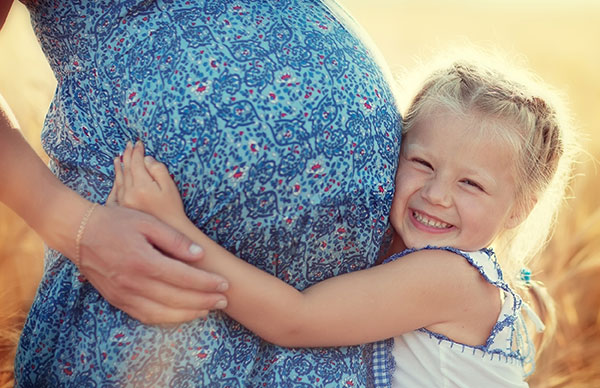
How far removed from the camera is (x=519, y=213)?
7.74ft

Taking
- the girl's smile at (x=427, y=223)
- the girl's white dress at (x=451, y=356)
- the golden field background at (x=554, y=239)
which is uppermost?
the girl's smile at (x=427, y=223)

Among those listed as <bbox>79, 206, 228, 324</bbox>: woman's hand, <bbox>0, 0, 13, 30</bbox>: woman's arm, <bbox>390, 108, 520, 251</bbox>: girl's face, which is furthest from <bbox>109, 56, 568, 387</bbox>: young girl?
<bbox>0, 0, 13, 30</bbox>: woman's arm

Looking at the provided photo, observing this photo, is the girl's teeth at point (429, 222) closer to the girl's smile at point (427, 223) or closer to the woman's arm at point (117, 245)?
the girl's smile at point (427, 223)

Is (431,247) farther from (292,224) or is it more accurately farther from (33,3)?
(33,3)

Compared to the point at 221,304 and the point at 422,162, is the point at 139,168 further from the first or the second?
the point at 422,162

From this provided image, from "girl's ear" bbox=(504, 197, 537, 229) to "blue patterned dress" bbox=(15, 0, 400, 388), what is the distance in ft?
1.88

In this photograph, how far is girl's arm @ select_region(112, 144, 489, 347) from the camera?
1.81 meters

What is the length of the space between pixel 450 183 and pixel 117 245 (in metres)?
1.04

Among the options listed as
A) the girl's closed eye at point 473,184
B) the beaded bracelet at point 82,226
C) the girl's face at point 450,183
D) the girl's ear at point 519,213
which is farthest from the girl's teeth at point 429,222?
the beaded bracelet at point 82,226

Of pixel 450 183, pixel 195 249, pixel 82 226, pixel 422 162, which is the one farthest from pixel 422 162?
pixel 82 226

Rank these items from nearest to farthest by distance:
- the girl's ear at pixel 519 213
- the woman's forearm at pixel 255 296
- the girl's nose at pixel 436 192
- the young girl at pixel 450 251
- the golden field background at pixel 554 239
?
the woman's forearm at pixel 255 296 → the young girl at pixel 450 251 → the girl's nose at pixel 436 192 → the girl's ear at pixel 519 213 → the golden field background at pixel 554 239

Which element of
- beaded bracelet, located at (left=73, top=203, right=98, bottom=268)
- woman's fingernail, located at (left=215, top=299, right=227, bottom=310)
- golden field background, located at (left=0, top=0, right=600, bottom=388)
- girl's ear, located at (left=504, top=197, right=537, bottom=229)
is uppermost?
girl's ear, located at (left=504, top=197, right=537, bottom=229)

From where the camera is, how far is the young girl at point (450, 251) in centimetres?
204

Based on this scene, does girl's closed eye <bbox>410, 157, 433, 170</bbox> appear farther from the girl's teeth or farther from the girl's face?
the girl's teeth
